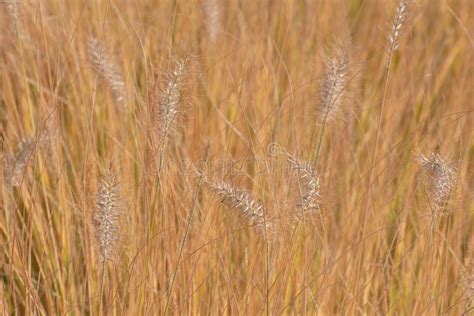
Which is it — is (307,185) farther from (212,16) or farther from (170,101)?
(212,16)

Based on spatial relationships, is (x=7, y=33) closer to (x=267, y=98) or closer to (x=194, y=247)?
(x=267, y=98)

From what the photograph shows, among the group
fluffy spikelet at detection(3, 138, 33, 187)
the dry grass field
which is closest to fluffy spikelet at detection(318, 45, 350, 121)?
the dry grass field

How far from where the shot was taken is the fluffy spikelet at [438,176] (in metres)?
1.78

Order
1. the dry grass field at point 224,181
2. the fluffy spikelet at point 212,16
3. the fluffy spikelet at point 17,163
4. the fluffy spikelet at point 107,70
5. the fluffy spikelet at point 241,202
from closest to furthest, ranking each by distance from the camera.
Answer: the fluffy spikelet at point 241,202 < the dry grass field at point 224,181 < the fluffy spikelet at point 17,163 < the fluffy spikelet at point 107,70 < the fluffy spikelet at point 212,16

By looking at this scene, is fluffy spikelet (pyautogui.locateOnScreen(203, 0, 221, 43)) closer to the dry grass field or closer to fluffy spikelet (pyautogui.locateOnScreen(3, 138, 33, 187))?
the dry grass field

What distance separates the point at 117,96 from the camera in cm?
226

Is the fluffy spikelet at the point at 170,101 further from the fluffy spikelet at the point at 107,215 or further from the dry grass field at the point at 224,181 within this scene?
the fluffy spikelet at the point at 107,215

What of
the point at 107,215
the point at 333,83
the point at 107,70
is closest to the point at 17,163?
the point at 107,70

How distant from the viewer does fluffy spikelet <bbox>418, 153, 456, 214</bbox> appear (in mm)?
1784

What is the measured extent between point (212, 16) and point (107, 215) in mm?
978

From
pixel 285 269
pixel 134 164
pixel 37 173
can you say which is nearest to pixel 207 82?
pixel 134 164

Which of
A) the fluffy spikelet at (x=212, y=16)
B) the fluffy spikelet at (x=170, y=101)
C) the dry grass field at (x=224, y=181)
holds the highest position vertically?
the fluffy spikelet at (x=212, y=16)

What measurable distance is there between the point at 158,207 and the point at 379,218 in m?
0.62

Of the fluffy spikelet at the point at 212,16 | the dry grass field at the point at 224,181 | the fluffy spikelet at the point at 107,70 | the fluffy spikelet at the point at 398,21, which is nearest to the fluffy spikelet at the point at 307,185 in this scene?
the dry grass field at the point at 224,181
